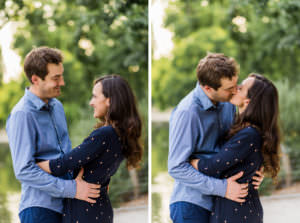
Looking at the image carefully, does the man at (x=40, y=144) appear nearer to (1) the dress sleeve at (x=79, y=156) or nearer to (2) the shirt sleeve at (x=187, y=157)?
(1) the dress sleeve at (x=79, y=156)

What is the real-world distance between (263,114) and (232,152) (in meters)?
0.24

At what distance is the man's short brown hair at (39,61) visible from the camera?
1.88 m

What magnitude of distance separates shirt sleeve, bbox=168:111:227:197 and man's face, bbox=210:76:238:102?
0.49ft

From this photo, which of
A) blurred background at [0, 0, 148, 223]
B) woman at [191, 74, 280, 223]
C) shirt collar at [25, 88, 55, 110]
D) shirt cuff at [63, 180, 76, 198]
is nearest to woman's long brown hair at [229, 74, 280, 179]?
woman at [191, 74, 280, 223]

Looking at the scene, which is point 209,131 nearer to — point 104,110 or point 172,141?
point 172,141

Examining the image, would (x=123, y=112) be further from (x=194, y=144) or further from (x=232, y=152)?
(x=232, y=152)

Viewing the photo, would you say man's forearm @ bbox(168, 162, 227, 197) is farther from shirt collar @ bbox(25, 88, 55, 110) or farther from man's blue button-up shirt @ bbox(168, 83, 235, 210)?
shirt collar @ bbox(25, 88, 55, 110)

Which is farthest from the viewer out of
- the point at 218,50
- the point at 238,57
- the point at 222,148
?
the point at 238,57

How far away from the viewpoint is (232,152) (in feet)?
6.00

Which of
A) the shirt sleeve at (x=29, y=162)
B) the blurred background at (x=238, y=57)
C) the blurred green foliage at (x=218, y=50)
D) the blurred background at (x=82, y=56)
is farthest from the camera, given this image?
the blurred green foliage at (x=218, y=50)

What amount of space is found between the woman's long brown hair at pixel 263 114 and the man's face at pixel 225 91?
0.08 meters

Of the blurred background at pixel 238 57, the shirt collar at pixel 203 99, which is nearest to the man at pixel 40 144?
the shirt collar at pixel 203 99

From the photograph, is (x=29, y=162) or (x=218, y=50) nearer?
(x=29, y=162)

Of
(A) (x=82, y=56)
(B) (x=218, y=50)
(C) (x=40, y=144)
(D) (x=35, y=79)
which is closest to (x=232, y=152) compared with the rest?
(C) (x=40, y=144)
